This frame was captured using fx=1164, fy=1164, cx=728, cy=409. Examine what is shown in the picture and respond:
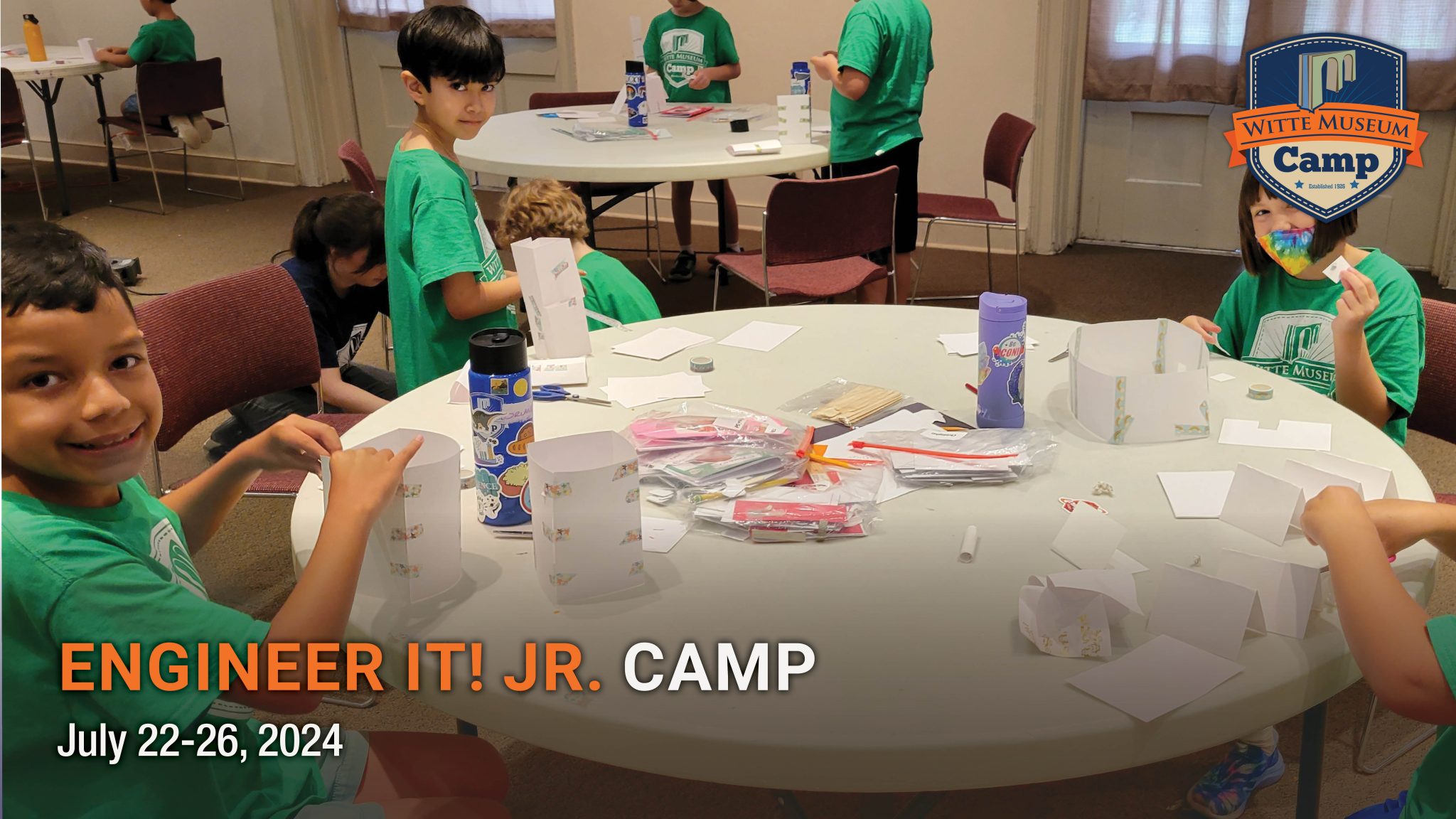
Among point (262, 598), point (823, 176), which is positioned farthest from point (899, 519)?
point (823, 176)

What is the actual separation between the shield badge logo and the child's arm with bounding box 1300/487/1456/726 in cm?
74

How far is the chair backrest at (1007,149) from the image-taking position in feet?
14.6

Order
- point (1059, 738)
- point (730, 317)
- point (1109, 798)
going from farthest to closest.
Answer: point (730, 317) → point (1109, 798) → point (1059, 738)

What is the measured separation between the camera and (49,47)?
755 cm

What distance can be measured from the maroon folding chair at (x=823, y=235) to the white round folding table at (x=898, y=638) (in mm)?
1852

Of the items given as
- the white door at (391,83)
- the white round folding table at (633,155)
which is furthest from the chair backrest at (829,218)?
the white door at (391,83)

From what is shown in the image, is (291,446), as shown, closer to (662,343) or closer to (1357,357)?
(662,343)

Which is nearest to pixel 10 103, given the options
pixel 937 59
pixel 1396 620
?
pixel 937 59

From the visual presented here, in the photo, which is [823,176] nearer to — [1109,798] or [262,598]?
[262,598]

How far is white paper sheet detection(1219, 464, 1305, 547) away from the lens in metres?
1.35

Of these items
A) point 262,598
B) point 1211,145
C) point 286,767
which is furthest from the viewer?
point 1211,145

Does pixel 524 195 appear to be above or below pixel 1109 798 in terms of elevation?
above

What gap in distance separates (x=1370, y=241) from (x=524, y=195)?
157 inches

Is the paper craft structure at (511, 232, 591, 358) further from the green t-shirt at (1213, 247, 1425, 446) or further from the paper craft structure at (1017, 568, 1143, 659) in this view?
the green t-shirt at (1213, 247, 1425, 446)
